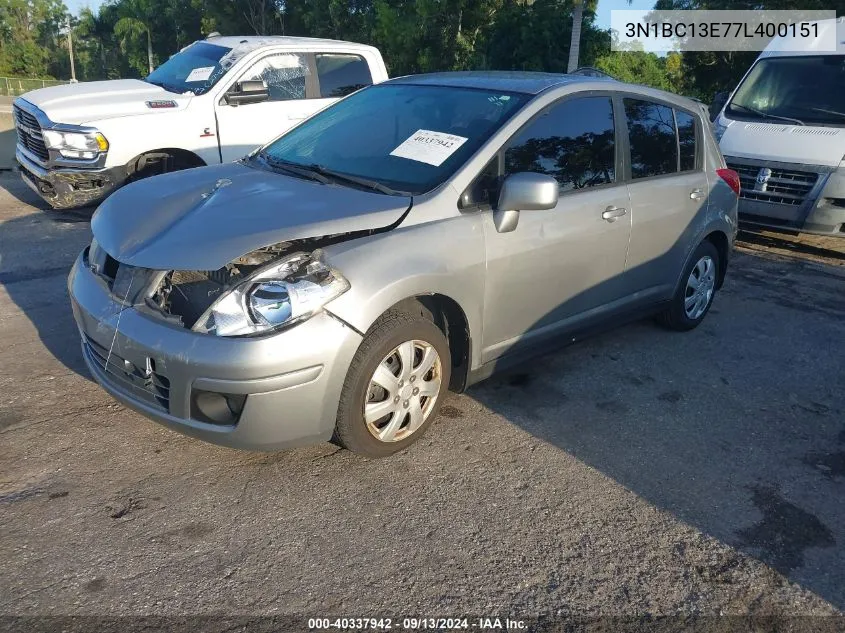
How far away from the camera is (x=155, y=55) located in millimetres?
61812

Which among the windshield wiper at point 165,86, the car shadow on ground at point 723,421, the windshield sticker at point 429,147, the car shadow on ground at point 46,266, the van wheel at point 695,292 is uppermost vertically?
the windshield wiper at point 165,86

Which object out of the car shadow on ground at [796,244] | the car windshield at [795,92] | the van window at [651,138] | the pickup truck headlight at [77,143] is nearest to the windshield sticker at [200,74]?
the pickup truck headlight at [77,143]

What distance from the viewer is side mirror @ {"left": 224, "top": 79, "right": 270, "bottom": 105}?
7633 millimetres

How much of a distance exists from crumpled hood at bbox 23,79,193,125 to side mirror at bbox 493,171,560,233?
5107 millimetres

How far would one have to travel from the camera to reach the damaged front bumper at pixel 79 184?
720 centimetres

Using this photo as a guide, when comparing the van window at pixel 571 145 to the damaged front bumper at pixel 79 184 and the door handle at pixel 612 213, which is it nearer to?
the door handle at pixel 612 213

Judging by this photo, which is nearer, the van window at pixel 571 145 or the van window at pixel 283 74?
the van window at pixel 571 145

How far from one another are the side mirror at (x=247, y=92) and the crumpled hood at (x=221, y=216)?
13.4ft

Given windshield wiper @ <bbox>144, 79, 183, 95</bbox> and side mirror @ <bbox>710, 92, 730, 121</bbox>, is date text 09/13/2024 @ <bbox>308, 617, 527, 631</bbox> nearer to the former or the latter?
windshield wiper @ <bbox>144, 79, 183, 95</bbox>

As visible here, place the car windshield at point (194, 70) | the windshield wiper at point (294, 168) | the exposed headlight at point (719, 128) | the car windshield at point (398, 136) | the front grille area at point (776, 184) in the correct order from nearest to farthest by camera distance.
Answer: the car windshield at point (398, 136)
the windshield wiper at point (294, 168)
the front grille area at point (776, 184)
the car windshield at point (194, 70)
the exposed headlight at point (719, 128)

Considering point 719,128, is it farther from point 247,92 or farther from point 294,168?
point 294,168

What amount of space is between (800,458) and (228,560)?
2.90m

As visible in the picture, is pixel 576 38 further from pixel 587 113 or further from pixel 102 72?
pixel 102 72

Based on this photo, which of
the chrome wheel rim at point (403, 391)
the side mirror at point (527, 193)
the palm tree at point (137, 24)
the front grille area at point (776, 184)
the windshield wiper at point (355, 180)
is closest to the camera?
the chrome wheel rim at point (403, 391)
